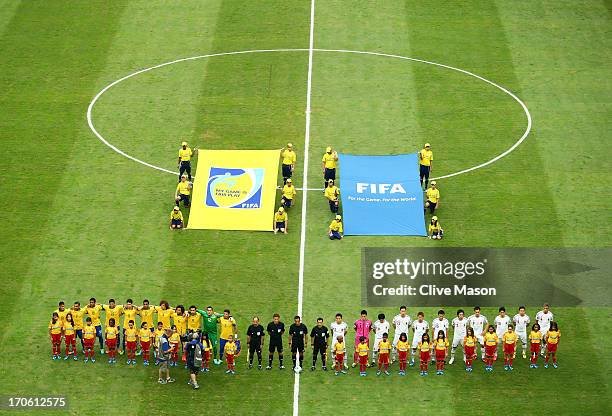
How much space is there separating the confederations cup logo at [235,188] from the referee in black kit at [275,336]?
6.26 m

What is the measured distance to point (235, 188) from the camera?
3553cm

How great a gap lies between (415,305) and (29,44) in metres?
19.3

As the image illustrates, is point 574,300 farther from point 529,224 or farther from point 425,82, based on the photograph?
point 425,82

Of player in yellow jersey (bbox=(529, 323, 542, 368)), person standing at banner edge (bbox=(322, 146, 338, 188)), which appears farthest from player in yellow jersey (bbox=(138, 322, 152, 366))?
player in yellow jersey (bbox=(529, 323, 542, 368))

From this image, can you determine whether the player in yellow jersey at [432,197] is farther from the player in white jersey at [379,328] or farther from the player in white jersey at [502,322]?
the player in white jersey at [379,328]

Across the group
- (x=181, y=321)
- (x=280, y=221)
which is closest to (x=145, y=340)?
(x=181, y=321)

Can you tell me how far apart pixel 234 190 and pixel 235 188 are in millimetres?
70

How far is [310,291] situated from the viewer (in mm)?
32438

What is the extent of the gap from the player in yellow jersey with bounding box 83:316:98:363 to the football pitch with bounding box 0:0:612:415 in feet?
1.25

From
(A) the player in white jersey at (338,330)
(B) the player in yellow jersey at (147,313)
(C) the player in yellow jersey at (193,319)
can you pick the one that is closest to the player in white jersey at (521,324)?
(A) the player in white jersey at (338,330)

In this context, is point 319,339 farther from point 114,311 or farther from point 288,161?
point 288,161

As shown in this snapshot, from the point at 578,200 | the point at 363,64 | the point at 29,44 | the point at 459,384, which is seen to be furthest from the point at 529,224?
the point at 29,44

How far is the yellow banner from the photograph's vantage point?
34906 millimetres

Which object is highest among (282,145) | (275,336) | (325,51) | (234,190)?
(325,51)
